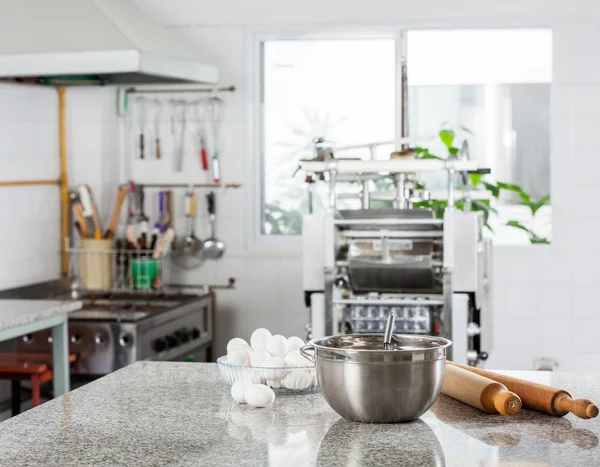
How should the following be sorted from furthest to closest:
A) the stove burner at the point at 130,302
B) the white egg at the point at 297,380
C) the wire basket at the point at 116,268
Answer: the wire basket at the point at 116,268, the stove burner at the point at 130,302, the white egg at the point at 297,380

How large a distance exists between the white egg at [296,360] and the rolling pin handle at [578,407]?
498 millimetres

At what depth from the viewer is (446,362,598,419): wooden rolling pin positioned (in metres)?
1.65

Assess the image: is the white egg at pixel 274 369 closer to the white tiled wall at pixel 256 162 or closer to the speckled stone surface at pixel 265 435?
the speckled stone surface at pixel 265 435

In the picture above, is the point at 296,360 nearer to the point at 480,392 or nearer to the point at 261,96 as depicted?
the point at 480,392

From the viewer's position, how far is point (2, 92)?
13.9 ft

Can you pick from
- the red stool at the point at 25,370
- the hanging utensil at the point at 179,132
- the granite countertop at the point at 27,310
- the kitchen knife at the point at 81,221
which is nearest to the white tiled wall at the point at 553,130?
the hanging utensil at the point at 179,132

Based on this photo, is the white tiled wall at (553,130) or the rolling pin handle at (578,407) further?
the white tiled wall at (553,130)

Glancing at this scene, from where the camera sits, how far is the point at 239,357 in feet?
6.28

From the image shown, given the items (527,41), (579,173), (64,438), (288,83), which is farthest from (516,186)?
(64,438)

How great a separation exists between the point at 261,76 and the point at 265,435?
134 inches

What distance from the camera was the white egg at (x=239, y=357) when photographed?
1914 mm

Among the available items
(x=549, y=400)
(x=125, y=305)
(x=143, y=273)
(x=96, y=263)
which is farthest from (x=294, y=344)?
(x=96, y=263)

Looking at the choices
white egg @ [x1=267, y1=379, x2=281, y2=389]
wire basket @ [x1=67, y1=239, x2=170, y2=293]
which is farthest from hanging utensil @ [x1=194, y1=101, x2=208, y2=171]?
white egg @ [x1=267, y1=379, x2=281, y2=389]

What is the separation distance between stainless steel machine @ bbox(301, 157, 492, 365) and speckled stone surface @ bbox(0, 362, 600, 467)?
4.10ft
